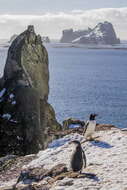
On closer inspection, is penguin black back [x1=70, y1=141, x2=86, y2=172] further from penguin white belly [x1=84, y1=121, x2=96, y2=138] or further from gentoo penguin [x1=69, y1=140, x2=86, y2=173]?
penguin white belly [x1=84, y1=121, x2=96, y2=138]

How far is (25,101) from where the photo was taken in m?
40.3

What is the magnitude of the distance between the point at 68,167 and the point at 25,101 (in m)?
18.4

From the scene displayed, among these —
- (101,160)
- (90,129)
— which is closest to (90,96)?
(90,129)

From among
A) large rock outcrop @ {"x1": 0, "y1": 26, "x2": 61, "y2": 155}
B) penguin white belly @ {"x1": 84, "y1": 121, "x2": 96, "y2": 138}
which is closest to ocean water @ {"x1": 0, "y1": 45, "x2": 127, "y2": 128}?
large rock outcrop @ {"x1": 0, "y1": 26, "x2": 61, "y2": 155}

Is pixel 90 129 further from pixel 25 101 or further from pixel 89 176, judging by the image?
pixel 25 101

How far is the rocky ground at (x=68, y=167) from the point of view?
19.9 meters

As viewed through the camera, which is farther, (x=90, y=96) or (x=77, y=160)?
(x=90, y=96)

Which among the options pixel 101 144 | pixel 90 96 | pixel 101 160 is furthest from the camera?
pixel 90 96

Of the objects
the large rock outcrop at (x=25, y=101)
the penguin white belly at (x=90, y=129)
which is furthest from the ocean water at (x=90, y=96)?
the penguin white belly at (x=90, y=129)

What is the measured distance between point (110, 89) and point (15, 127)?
84826 mm

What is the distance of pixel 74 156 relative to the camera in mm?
20859

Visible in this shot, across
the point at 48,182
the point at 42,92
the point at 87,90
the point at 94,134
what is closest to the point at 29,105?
the point at 42,92

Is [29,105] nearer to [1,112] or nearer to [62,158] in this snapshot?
[1,112]

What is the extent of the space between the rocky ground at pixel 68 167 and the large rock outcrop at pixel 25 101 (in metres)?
9.41
